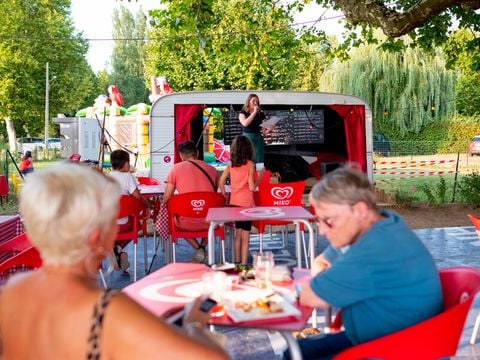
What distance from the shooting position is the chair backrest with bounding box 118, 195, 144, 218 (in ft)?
19.2

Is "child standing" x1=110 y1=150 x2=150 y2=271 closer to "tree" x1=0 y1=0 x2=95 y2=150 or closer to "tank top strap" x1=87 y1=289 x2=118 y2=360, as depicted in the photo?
"tank top strap" x1=87 y1=289 x2=118 y2=360

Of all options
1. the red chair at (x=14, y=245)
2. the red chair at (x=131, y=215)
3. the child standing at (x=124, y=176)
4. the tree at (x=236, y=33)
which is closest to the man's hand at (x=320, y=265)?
the red chair at (x=14, y=245)

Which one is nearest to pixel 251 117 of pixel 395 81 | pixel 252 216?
pixel 252 216

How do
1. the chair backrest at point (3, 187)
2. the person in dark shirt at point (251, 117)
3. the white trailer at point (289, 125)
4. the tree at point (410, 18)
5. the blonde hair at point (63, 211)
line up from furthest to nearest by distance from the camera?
1. the chair backrest at point (3, 187)
2. the white trailer at point (289, 125)
3. the person in dark shirt at point (251, 117)
4. the tree at point (410, 18)
5. the blonde hair at point (63, 211)

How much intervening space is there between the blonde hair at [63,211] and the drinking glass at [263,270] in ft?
4.25

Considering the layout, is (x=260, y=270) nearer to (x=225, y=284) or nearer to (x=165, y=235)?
(x=225, y=284)

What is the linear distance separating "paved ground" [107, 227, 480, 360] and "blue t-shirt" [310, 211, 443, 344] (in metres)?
1.95

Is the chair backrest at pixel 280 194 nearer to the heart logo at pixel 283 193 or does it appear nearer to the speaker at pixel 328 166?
the heart logo at pixel 283 193

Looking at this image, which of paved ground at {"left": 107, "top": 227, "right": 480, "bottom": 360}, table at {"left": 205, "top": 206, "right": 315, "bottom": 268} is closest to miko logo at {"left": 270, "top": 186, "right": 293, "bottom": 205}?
paved ground at {"left": 107, "top": 227, "right": 480, "bottom": 360}

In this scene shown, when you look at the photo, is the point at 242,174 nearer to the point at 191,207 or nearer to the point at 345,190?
the point at 191,207

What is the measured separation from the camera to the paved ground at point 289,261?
13.8 ft

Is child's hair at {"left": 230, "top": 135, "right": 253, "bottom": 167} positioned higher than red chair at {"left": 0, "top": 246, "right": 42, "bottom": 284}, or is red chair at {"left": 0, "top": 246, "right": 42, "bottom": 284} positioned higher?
child's hair at {"left": 230, "top": 135, "right": 253, "bottom": 167}

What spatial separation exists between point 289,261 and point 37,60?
103ft

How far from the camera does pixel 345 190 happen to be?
2.38m
